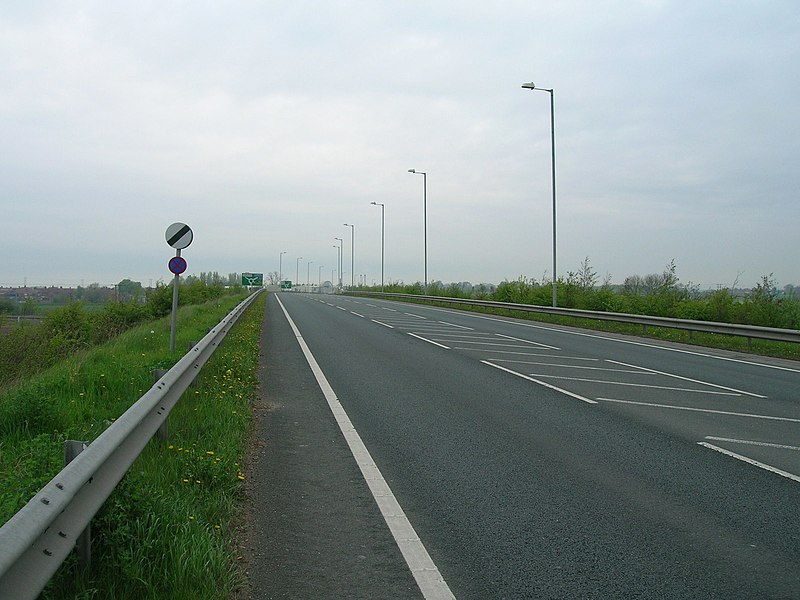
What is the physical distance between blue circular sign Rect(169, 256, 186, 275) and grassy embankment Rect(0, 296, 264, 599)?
3773mm

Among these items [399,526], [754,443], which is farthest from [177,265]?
[754,443]

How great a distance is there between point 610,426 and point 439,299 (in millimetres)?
39470

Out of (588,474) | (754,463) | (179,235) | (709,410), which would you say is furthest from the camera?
(179,235)

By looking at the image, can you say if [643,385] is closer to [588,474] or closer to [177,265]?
[588,474]

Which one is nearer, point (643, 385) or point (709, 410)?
point (709, 410)

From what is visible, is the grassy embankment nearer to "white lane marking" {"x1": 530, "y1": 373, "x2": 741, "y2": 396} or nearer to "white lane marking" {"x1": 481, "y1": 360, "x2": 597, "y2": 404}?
"white lane marking" {"x1": 481, "y1": 360, "x2": 597, "y2": 404}

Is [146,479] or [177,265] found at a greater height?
[177,265]

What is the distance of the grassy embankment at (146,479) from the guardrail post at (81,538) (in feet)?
0.17

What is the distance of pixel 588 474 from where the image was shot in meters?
6.37

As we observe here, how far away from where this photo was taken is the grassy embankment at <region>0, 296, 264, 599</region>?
12.1 ft

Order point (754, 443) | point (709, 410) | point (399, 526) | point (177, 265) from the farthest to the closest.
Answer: point (177, 265), point (709, 410), point (754, 443), point (399, 526)

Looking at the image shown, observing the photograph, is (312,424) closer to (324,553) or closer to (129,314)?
(324,553)

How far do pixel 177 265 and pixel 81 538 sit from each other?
10.8 metres

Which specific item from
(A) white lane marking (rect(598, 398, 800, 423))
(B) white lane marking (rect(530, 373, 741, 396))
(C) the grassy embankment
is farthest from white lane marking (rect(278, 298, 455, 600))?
(B) white lane marking (rect(530, 373, 741, 396))
